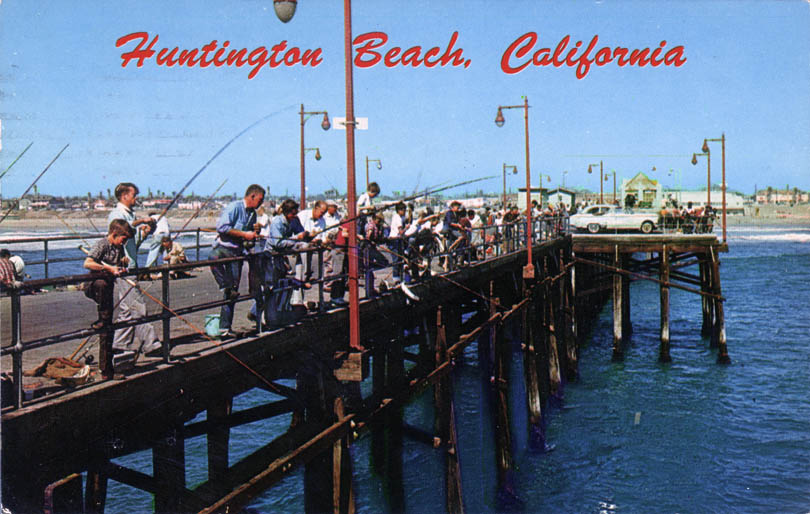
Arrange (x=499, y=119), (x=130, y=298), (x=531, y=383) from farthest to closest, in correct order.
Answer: (x=499, y=119) < (x=531, y=383) < (x=130, y=298)

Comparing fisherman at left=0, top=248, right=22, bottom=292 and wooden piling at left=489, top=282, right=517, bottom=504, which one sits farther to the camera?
wooden piling at left=489, top=282, right=517, bottom=504

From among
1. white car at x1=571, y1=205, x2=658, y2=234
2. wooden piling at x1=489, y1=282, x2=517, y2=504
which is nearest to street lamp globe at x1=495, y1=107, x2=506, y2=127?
wooden piling at x1=489, y1=282, x2=517, y2=504

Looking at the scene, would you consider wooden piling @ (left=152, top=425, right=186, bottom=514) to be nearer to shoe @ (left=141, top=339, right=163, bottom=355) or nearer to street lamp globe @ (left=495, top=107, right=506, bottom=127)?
shoe @ (left=141, top=339, right=163, bottom=355)

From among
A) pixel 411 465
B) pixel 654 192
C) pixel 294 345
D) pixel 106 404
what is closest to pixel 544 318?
pixel 411 465

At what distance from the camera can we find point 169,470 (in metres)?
6.16

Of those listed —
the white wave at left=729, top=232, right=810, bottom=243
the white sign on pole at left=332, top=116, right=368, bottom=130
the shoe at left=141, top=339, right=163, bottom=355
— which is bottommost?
the white wave at left=729, top=232, right=810, bottom=243

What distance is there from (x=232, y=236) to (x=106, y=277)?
2040 millimetres

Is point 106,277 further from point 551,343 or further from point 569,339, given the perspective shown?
point 569,339

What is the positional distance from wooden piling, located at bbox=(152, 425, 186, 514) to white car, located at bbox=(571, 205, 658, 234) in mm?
34579

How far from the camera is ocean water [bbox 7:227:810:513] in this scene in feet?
45.2

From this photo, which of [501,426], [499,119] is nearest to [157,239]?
[501,426]

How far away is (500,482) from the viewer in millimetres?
12680

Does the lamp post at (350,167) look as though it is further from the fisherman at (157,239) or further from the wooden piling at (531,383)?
the wooden piling at (531,383)

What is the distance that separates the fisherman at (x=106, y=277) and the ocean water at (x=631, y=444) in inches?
270
